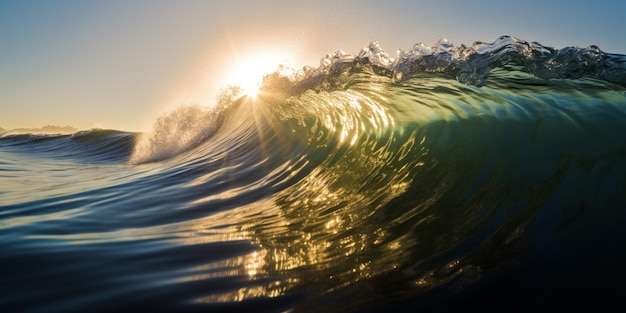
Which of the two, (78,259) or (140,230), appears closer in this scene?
(78,259)

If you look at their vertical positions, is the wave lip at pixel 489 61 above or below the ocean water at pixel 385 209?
above

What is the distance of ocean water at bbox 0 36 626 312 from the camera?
5.67 feet

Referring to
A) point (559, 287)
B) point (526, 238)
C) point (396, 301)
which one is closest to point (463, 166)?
point (526, 238)

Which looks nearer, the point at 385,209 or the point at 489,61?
the point at 385,209

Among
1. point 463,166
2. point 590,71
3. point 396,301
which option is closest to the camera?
point 396,301

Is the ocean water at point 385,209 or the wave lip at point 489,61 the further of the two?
the wave lip at point 489,61

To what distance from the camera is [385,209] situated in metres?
3.09

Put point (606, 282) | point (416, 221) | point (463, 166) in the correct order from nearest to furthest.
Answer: point (606, 282), point (416, 221), point (463, 166)

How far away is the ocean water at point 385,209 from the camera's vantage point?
1729 mm

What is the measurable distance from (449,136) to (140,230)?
11.0 ft

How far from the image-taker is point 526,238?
2.18 metres

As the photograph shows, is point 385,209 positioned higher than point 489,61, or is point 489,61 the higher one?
point 489,61

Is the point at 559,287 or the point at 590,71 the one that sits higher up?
the point at 590,71

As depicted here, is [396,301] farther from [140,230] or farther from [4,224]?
[4,224]
